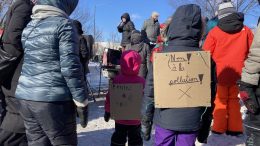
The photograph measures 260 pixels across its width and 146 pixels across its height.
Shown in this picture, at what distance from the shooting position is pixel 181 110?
3475 millimetres

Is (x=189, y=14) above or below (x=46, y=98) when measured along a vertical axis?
above

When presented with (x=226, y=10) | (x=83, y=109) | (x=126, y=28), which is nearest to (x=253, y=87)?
(x=83, y=109)

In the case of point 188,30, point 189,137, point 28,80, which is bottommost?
point 189,137

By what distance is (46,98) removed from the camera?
331 cm

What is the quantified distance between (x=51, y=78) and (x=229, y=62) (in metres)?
3.33

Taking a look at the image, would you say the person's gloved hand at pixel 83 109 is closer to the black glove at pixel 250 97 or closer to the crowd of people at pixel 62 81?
the crowd of people at pixel 62 81

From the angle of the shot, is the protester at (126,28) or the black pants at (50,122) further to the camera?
the protester at (126,28)

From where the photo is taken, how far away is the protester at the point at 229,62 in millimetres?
5766

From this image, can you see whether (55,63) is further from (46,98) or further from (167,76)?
(167,76)

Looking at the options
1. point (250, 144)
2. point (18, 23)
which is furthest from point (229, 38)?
point (18, 23)

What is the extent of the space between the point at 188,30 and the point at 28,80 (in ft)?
5.06

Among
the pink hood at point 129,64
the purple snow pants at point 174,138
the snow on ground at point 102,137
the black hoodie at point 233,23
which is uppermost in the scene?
the black hoodie at point 233,23

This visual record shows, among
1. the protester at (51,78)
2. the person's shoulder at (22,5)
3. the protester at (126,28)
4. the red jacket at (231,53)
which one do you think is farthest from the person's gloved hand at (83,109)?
the protester at (126,28)

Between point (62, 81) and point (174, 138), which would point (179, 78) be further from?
point (62, 81)
